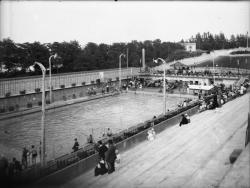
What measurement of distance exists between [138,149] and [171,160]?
4.09 meters

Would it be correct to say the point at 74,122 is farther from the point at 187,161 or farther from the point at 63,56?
the point at 63,56

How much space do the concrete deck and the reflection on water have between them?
7056 millimetres

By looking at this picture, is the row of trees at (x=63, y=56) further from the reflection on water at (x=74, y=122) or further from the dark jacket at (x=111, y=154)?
the dark jacket at (x=111, y=154)

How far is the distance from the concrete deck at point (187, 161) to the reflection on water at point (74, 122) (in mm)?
7056

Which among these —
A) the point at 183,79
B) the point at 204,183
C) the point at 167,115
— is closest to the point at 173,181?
the point at 204,183

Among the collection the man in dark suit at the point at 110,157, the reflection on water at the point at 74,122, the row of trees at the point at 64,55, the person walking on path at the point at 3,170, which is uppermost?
the row of trees at the point at 64,55

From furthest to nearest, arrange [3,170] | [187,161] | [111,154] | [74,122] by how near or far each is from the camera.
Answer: [74,122] → [3,170] → [111,154] → [187,161]

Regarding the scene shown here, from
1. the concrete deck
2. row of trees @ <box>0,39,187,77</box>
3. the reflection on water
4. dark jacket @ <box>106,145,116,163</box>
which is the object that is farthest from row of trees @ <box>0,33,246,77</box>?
dark jacket @ <box>106,145,116,163</box>

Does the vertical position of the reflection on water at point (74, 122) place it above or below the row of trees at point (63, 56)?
below

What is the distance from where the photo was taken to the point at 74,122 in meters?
30.5

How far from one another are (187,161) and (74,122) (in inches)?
761

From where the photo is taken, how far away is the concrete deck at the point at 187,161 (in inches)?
397

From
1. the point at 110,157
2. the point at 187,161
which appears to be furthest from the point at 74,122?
the point at 187,161

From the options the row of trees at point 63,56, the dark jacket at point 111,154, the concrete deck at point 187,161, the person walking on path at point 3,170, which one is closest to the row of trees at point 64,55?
the row of trees at point 63,56
